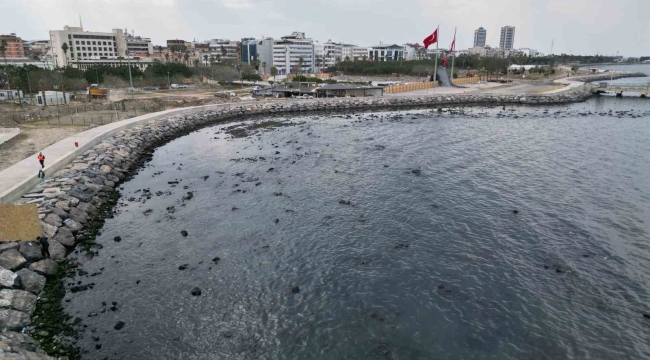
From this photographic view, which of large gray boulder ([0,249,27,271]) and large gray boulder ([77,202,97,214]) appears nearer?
large gray boulder ([0,249,27,271])

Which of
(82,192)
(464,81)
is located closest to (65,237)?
(82,192)

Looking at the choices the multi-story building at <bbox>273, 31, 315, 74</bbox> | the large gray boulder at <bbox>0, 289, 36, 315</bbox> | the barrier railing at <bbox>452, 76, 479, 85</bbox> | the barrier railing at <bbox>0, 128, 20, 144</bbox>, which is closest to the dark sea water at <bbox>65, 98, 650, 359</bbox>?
the large gray boulder at <bbox>0, 289, 36, 315</bbox>

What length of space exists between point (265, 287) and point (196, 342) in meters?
4.65

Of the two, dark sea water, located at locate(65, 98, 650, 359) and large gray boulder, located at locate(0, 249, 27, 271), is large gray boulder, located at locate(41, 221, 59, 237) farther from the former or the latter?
dark sea water, located at locate(65, 98, 650, 359)

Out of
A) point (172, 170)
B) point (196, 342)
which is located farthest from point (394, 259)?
point (172, 170)

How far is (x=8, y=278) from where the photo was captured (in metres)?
19.8

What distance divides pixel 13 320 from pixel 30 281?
10.8ft

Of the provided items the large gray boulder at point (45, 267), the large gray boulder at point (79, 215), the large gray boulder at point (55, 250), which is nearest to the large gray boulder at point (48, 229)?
the large gray boulder at point (55, 250)

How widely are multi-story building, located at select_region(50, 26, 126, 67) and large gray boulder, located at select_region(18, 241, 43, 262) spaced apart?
168 metres

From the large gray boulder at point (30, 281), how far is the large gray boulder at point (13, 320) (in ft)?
7.39

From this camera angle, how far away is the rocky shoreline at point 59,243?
17.3 metres

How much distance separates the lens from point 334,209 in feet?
101

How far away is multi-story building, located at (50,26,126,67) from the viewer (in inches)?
6629

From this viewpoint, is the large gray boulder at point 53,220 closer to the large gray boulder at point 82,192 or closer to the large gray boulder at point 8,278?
the large gray boulder at point 82,192
